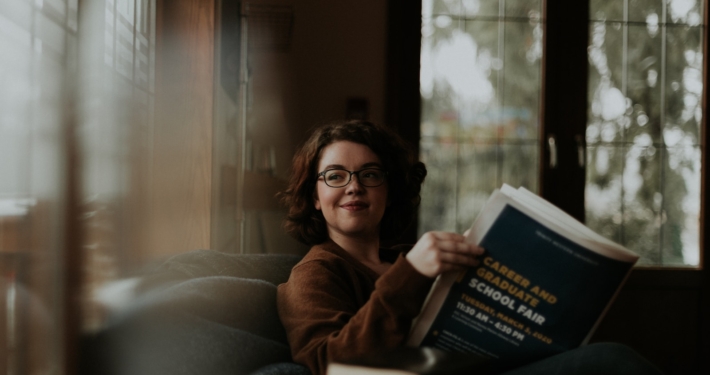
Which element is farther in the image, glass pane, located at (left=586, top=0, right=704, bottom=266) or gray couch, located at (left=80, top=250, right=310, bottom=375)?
glass pane, located at (left=586, top=0, right=704, bottom=266)

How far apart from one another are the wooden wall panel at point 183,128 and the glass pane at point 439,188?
1721 mm

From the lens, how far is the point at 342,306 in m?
1.10

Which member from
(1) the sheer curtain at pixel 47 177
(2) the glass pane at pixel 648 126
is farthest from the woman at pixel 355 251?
(2) the glass pane at pixel 648 126

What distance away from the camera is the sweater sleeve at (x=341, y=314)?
0.95 metres

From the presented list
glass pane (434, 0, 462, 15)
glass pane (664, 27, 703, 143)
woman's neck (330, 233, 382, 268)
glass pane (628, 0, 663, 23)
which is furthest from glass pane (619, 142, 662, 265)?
woman's neck (330, 233, 382, 268)

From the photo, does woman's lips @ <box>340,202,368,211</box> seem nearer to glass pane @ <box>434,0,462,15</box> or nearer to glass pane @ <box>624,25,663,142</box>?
glass pane @ <box>434,0,462,15</box>

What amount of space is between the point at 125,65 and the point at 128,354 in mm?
489

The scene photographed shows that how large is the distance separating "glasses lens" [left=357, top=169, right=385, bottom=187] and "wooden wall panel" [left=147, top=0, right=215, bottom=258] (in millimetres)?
429

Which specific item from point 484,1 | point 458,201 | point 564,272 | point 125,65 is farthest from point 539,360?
point 484,1

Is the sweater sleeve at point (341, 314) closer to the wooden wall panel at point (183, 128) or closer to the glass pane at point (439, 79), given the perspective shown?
the wooden wall panel at point (183, 128)

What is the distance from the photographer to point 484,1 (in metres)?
3.24

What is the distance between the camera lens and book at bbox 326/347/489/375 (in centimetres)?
65

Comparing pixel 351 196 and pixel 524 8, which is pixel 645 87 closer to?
pixel 524 8

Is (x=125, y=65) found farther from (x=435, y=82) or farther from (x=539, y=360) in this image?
(x=435, y=82)
